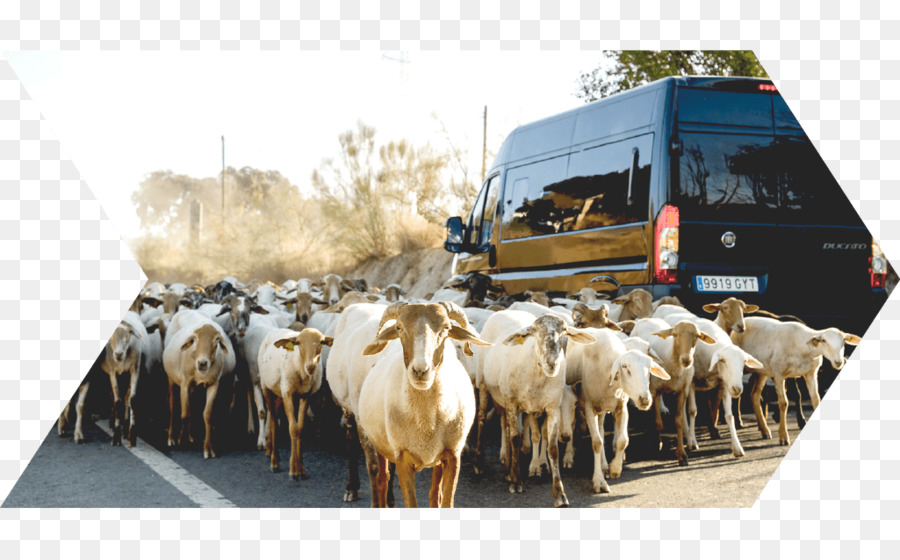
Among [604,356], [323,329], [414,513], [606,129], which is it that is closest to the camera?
[414,513]

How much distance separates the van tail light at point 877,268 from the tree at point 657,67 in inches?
167

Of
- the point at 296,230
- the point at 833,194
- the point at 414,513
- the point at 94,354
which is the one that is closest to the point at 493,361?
the point at 414,513

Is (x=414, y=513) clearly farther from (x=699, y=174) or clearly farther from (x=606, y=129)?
(x=606, y=129)

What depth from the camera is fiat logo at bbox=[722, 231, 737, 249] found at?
8250mm

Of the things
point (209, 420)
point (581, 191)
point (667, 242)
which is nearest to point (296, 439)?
point (209, 420)

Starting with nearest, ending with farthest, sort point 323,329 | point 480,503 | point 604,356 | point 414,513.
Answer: point 414,513 < point 480,503 < point 604,356 < point 323,329

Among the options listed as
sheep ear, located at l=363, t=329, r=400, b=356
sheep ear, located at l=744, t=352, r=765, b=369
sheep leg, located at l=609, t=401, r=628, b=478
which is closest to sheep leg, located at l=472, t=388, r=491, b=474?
sheep leg, located at l=609, t=401, r=628, b=478

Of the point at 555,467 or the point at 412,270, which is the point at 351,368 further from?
the point at 412,270

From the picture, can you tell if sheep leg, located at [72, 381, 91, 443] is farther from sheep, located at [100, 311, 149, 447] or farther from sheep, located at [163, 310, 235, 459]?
sheep, located at [163, 310, 235, 459]

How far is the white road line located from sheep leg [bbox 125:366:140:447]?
90mm

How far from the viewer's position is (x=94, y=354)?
19.7ft

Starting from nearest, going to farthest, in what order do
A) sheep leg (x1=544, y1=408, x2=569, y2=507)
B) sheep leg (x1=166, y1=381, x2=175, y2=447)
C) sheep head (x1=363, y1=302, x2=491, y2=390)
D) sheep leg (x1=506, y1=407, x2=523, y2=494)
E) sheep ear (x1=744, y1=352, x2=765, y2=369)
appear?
1. sheep head (x1=363, y1=302, x2=491, y2=390)
2. sheep leg (x1=544, y1=408, x2=569, y2=507)
3. sheep leg (x1=506, y1=407, x2=523, y2=494)
4. sheep ear (x1=744, y1=352, x2=765, y2=369)
5. sheep leg (x1=166, y1=381, x2=175, y2=447)

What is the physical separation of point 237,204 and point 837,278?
87.2ft

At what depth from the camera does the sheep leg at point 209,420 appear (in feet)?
28.2
